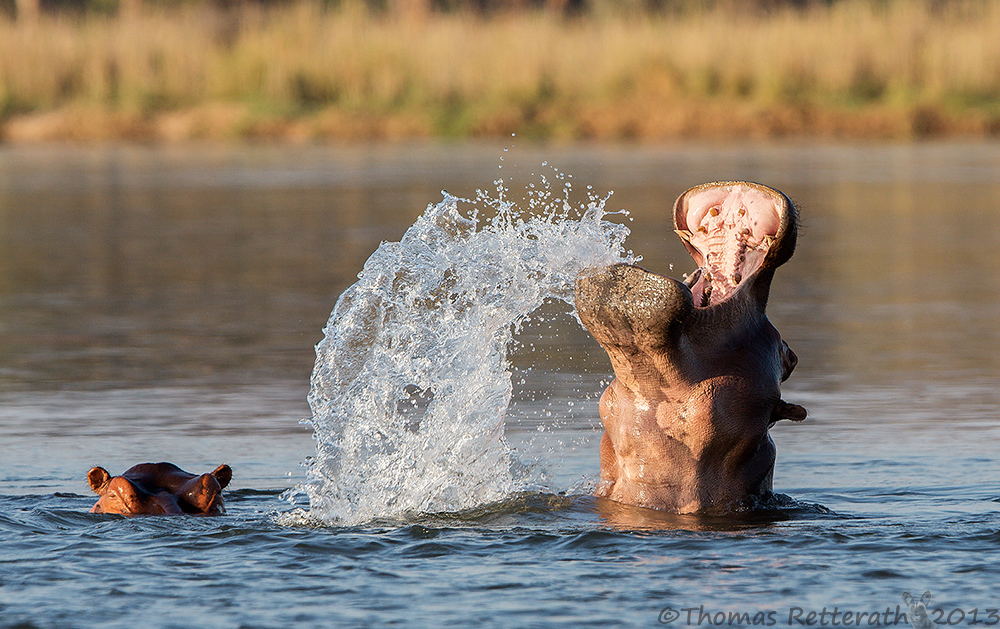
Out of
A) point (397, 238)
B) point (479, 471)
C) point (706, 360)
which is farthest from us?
point (397, 238)

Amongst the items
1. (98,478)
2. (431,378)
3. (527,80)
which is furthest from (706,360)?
(527,80)

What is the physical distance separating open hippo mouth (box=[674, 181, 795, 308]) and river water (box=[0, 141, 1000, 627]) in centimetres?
70

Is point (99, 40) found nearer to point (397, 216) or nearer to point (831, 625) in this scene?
point (397, 216)

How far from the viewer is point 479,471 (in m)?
5.33

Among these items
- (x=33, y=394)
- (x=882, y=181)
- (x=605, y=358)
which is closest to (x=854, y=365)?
(x=605, y=358)

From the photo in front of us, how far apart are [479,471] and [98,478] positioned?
1210 millimetres

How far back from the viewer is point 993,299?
1011 cm

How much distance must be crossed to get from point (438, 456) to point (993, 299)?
581 centimetres

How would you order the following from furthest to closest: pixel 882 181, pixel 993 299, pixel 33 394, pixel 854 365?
pixel 882 181
pixel 993 299
pixel 854 365
pixel 33 394

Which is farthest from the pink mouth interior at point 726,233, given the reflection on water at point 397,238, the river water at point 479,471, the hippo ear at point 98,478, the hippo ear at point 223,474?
the hippo ear at point 98,478

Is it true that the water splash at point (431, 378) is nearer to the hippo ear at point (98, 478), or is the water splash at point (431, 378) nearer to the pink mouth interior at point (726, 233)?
the pink mouth interior at point (726, 233)

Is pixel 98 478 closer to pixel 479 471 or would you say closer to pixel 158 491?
pixel 158 491

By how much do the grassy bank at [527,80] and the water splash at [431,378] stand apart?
60.8ft

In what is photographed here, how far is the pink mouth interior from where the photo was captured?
4.58 metres
